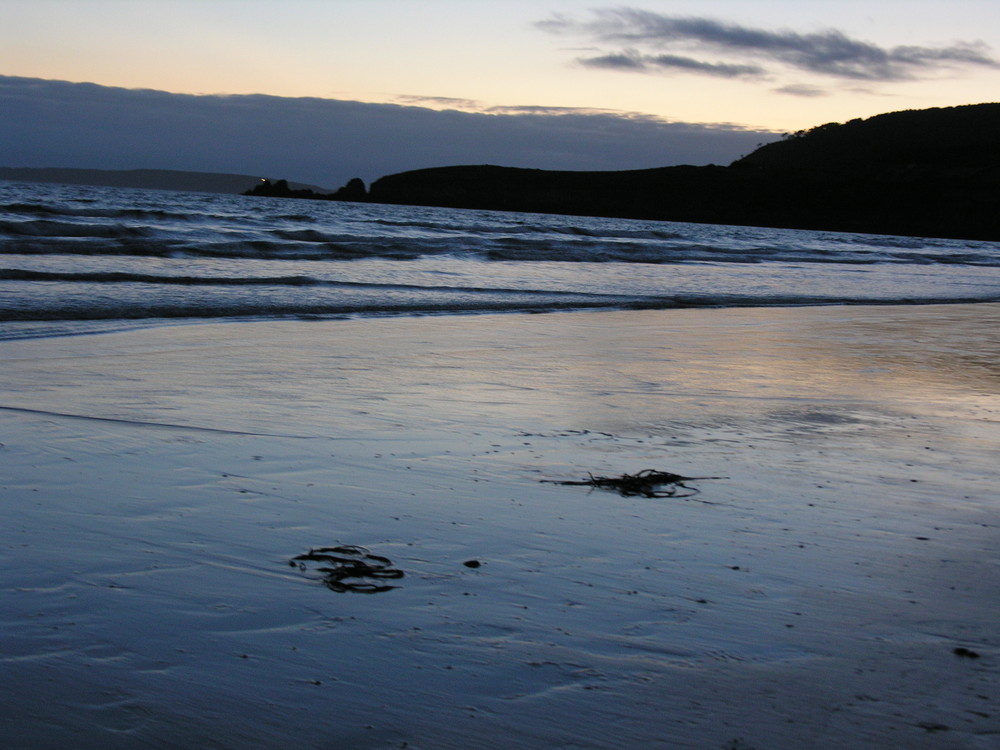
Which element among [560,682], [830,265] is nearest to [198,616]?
[560,682]

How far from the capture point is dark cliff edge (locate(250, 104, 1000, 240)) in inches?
3098

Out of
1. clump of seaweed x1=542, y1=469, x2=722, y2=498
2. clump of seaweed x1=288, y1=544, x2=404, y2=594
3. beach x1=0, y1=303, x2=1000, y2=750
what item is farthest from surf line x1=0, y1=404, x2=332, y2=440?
clump of seaweed x1=288, y1=544, x2=404, y2=594

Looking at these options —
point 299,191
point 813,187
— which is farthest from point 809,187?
point 299,191

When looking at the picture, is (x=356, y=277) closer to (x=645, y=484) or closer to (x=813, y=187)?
(x=645, y=484)

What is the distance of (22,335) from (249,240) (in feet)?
33.0

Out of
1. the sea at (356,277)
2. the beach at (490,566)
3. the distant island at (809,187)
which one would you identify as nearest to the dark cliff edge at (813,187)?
the distant island at (809,187)

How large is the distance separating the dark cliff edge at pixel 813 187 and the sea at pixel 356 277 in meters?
61.1

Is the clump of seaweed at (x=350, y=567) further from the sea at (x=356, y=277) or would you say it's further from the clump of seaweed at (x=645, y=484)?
the sea at (x=356, y=277)

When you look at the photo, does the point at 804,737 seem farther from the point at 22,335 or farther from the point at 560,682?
the point at 22,335

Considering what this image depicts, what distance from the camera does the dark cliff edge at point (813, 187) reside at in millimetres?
78688

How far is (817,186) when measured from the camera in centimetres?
8850

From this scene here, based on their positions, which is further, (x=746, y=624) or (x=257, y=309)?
(x=257, y=309)

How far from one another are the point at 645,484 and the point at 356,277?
9.06 metres

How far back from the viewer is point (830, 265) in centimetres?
2117
